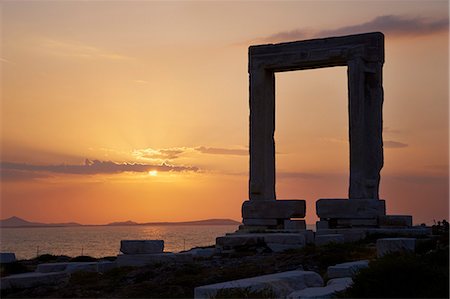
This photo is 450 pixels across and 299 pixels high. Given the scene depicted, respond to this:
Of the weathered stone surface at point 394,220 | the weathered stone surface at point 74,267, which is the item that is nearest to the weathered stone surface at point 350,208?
the weathered stone surface at point 394,220

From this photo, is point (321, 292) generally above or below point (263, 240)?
below

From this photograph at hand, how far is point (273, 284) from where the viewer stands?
10922 mm

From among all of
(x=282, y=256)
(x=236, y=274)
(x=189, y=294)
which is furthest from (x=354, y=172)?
(x=189, y=294)

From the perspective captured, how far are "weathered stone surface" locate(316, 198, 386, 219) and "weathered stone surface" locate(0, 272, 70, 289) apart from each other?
9896 millimetres

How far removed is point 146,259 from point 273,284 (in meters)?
5.73

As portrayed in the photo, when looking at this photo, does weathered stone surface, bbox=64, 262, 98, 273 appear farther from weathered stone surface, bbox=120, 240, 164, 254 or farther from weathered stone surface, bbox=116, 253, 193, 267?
weathered stone surface, bbox=120, 240, 164, 254

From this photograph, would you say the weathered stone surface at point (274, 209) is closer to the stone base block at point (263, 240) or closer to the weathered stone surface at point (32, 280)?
the stone base block at point (263, 240)

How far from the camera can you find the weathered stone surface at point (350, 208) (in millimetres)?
22359

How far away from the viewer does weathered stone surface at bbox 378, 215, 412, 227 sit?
72.3 feet

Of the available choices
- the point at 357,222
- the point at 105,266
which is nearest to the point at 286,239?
the point at 105,266

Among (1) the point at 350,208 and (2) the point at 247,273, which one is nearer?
(2) the point at 247,273

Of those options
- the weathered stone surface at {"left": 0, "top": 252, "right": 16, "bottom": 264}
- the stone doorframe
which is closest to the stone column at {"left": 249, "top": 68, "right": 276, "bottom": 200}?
the stone doorframe

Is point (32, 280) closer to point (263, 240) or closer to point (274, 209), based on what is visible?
point (263, 240)

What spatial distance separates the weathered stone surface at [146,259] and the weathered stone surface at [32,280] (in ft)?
5.46
